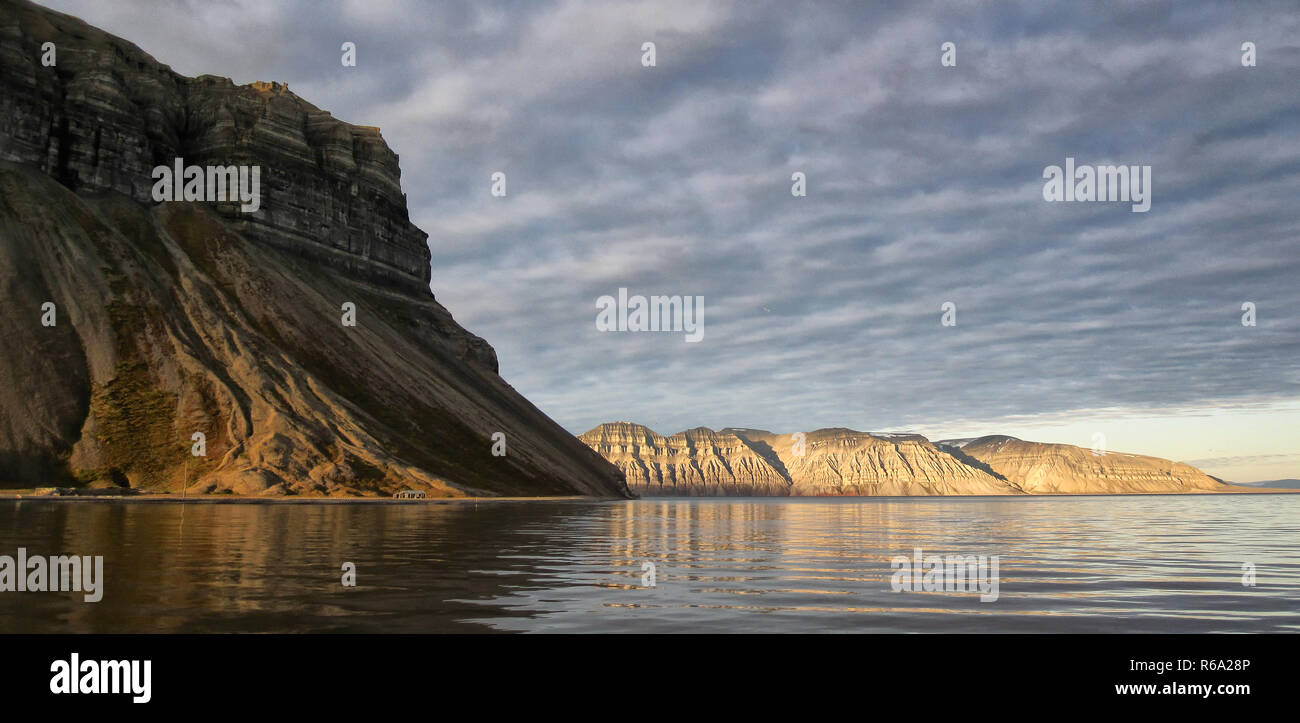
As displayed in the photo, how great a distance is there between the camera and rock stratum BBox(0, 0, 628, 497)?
8838cm

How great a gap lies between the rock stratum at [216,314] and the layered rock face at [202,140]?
0.35 meters

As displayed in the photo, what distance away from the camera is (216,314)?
106 metres

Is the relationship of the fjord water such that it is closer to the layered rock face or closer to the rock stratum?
the rock stratum

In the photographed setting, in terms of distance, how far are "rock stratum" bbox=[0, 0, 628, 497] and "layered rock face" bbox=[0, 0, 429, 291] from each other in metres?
0.35

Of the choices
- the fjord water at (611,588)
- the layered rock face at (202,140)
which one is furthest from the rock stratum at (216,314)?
the fjord water at (611,588)

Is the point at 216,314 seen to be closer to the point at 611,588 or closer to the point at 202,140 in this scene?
the point at 202,140

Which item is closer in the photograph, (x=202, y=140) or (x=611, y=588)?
(x=611, y=588)

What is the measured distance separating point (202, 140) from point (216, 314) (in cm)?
4968

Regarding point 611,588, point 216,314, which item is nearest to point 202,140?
point 216,314

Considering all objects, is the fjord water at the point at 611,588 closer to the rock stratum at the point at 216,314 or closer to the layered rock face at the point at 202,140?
the rock stratum at the point at 216,314

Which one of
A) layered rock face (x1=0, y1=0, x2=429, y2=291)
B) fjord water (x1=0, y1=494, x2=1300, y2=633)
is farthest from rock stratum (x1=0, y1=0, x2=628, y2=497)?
fjord water (x1=0, y1=494, x2=1300, y2=633)
